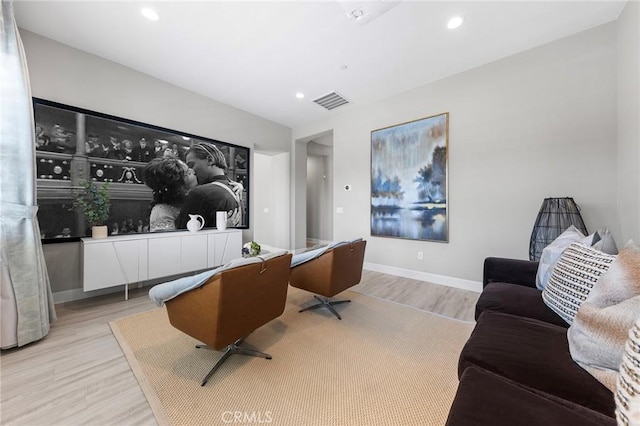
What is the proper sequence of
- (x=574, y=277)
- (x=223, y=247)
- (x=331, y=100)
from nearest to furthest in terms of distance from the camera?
(x=574, y=277) < (x=223, y=247) < (x=331, y=100)

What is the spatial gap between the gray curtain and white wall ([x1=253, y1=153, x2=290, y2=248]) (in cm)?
393

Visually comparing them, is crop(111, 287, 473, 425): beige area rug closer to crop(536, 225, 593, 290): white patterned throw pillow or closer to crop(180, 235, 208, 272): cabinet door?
crop(536, 225, 593, 290): white patterned throw pillow

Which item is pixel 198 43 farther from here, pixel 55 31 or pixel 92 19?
pixel 55 31

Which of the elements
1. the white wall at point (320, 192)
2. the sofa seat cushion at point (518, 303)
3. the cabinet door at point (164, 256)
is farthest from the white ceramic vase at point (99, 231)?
the white wall at point (320, 192)

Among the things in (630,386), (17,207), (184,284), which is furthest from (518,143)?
(17,207)

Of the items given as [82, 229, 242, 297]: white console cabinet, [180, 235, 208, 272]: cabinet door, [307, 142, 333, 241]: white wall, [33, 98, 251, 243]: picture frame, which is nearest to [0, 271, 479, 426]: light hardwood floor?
[82, 229, 242, 297]: white console cabinet

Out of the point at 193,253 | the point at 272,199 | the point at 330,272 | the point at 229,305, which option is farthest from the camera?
the point at 272,199

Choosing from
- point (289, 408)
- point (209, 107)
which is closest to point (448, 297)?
point (289, 408)

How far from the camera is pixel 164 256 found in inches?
125

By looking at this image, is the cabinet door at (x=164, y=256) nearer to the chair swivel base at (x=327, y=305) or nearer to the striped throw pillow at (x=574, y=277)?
the chair swivel base at (x=327, y=305)

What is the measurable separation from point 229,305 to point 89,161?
3.01 metres

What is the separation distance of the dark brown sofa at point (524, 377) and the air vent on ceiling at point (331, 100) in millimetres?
3693

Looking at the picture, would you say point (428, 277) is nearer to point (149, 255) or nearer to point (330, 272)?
point (330, 272)

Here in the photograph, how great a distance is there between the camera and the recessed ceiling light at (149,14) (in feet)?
7.45
